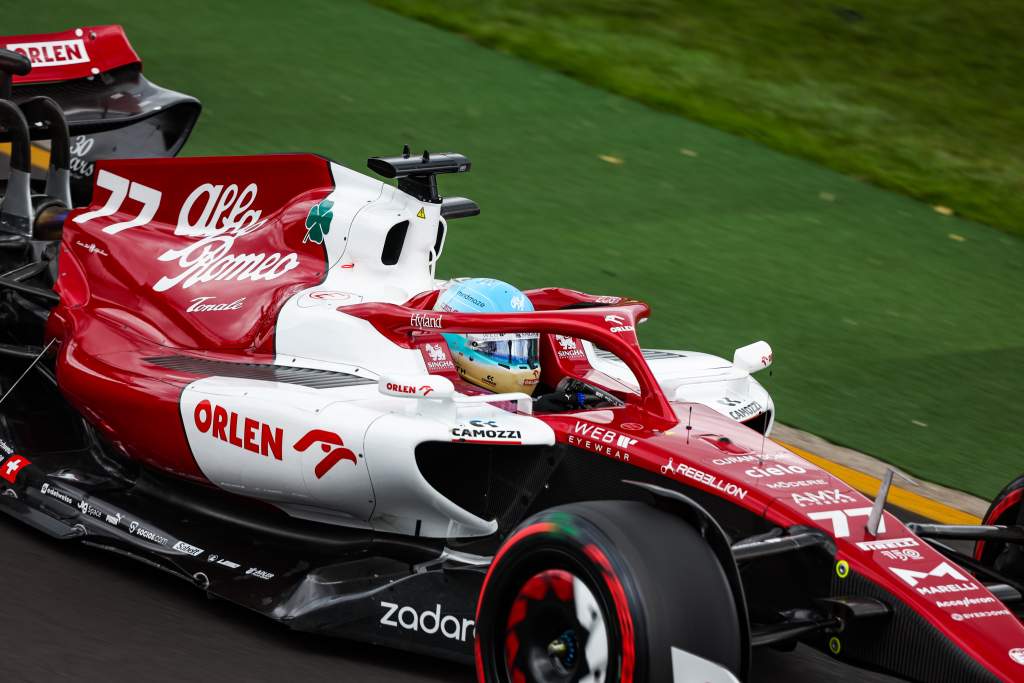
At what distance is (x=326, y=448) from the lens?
461 cm

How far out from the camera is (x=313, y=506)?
190 inches

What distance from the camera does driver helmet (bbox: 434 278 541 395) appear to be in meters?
4.89

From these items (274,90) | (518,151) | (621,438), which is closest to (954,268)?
(518,151)

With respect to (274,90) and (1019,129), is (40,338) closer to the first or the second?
(274,90)

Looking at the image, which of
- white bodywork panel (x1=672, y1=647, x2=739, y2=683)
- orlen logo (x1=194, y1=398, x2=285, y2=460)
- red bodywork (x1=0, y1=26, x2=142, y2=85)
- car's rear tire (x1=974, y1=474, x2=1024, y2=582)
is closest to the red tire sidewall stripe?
car's rear tire (x1=974, y1=474, x2=1024, y2=582)

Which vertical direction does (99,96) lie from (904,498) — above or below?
above

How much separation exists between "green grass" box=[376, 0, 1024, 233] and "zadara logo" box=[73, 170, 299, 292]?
6.90 meters

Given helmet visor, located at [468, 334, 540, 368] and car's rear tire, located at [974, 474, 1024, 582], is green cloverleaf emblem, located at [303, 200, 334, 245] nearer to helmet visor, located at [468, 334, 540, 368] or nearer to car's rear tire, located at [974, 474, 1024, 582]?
helmet visor, located at [468, 334, 540, 368]

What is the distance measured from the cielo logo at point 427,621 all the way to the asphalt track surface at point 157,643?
15 centimetres

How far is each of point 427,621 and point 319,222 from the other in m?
1.67

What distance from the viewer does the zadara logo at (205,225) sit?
5500mm

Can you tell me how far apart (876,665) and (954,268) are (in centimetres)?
638

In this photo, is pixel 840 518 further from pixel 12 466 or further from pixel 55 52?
pixel 55 52

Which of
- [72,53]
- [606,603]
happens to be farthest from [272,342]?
[72,53]
